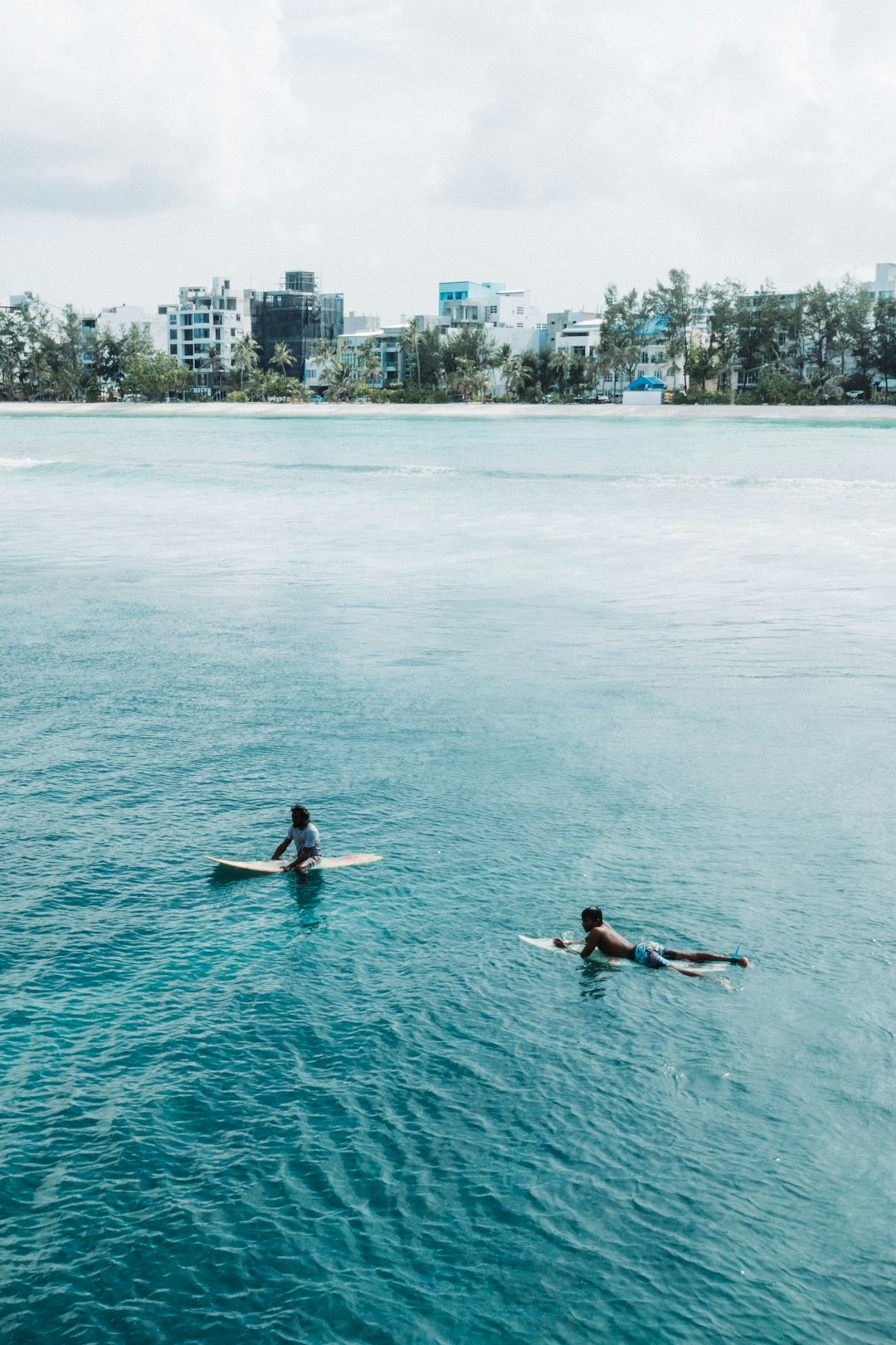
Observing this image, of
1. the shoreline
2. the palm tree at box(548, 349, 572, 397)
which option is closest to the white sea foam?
the shoreline

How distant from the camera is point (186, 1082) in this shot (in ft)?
47.1

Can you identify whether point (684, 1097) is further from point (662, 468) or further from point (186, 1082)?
point (662, 468)

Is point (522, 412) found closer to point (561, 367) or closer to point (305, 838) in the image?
point (561, 367)

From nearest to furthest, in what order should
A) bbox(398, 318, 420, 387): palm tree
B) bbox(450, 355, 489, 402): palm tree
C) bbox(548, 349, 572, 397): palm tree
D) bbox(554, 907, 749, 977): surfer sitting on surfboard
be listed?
bbox(554, 907, 749, 977): surfer sitting on surfboard
bbox(450, 355, 489, 402): palm tree
bbox(548, 349, 572, 397): palm tree
bbox(398, 318, 420, 387): palm tree

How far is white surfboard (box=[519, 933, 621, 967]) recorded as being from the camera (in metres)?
16.9

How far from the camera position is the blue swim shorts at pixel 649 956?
55.1 ft

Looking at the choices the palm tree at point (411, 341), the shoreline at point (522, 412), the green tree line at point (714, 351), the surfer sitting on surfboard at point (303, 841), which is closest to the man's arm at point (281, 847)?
the surfer sitting on surfboard at point (303, 841)

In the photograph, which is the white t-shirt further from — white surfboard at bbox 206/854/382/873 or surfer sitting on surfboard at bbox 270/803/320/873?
white surfboard at bbox 206/854/382/873

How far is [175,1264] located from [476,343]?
187 m

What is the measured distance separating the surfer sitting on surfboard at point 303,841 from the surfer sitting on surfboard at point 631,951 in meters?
4.59

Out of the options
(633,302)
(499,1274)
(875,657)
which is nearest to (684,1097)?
(499,1274)

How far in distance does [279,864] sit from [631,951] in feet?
18.7

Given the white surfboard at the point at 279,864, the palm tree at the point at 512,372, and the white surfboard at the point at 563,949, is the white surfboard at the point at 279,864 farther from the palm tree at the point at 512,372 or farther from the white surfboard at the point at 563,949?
the palm tree at the point at 512,372

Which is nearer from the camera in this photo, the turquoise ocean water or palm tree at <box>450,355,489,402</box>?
the turquoise ocean water
